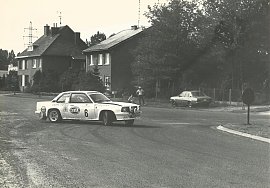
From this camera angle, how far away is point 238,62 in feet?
170

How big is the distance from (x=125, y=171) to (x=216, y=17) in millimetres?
48570

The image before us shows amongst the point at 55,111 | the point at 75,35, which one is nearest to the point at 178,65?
the point at 55,111

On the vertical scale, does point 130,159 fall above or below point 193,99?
below

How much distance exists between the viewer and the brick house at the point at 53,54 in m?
77.2

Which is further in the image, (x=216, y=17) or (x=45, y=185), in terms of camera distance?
(x=216, y=17)

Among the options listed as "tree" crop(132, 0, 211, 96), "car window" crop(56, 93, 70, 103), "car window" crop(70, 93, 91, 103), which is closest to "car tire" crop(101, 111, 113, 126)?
"car window" crop(70, 93, 91, 103)

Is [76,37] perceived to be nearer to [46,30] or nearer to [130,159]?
[46,30]

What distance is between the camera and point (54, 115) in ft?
70.8

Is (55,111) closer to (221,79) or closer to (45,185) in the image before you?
(45,185)

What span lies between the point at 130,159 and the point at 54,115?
11.5 m

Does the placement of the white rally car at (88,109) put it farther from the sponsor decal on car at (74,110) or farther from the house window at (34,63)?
the house window at (34,63)

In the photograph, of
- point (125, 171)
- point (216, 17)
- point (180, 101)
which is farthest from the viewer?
point (216, 17)

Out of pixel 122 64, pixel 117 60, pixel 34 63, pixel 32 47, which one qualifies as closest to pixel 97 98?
pixel 117 60

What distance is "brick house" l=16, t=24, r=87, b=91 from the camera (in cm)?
7725
